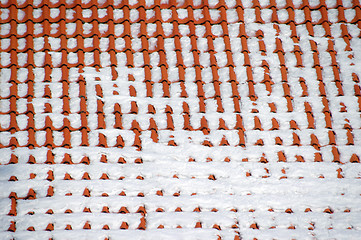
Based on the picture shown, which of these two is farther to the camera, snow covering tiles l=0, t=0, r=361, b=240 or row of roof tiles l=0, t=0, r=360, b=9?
row of roof tiles l=0, t=0, r=360, b=9

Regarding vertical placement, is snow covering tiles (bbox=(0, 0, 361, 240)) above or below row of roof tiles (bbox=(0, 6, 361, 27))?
below

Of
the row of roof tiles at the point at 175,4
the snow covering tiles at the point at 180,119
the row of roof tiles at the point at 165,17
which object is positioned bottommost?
the snow covering tiles at the point at 180,119

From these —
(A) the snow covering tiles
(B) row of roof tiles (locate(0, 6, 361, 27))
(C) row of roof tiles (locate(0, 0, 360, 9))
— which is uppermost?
(C) row of roof tiles (locate(0, 0, 360, 9))

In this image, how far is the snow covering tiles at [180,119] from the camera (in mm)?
2830

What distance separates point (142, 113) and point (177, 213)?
2.74 feet

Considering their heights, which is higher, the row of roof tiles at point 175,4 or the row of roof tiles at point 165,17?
the row of roof tiles at point 175,4

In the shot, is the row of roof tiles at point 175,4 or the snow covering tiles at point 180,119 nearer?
the snow covering tiles at point 180,119

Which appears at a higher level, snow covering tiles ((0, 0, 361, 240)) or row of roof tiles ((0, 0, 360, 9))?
row of roof tiles ((0, 0, 360, 9))

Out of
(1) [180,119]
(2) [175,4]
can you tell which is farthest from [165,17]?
(1) [180,119]

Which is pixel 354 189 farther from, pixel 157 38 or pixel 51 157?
pixel 51 157

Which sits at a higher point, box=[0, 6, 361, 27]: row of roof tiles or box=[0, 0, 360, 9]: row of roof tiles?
box=[0, 0, 360, 9]: row of roof tiles

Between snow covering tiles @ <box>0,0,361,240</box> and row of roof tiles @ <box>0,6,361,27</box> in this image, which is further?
row of roof tiles @ <box>0,6,361,27</box>

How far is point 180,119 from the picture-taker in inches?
123

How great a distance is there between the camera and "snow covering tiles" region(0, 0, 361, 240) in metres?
2.83
